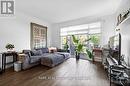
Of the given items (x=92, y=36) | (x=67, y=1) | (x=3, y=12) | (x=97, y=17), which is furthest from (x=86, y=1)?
(x=3, y=12)

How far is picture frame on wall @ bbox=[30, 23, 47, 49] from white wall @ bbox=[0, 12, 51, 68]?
24 cm

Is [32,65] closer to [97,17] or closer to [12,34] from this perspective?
[12,34]

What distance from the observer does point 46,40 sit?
6699 millimetres

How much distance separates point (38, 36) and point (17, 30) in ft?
4.69

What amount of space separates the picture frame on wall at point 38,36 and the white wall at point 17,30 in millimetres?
238

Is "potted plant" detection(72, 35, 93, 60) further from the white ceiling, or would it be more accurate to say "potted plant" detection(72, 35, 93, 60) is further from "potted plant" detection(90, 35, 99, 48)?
the white ceiling

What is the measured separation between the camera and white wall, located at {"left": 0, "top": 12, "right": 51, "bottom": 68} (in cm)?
399

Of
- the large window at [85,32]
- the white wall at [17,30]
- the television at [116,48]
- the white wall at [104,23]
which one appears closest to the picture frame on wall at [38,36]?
the white wall at [17,30]

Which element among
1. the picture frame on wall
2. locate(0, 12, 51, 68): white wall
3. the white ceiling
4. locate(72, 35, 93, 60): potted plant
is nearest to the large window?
locate(72, 35, 93, 60): potted plant

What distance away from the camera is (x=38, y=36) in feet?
19.3

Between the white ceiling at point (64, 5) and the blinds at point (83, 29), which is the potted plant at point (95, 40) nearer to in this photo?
the blinds at point (83, 29)

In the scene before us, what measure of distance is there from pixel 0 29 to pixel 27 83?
2561 millimetres

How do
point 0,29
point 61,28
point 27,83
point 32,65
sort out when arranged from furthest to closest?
point 61,28, point 32,65, point 0,29, point 27,83

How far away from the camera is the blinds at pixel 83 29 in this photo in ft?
19.1
